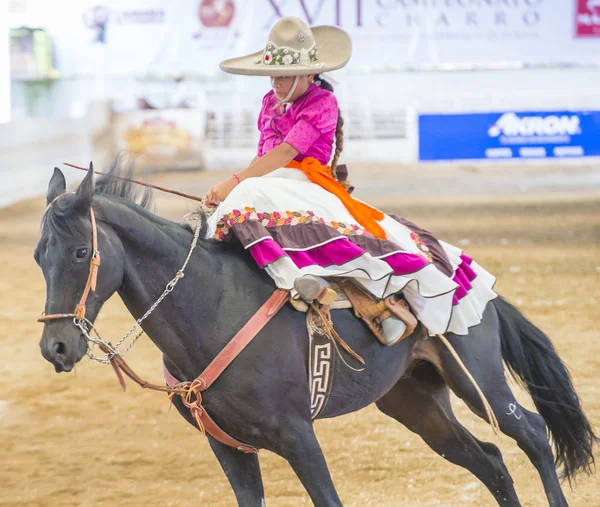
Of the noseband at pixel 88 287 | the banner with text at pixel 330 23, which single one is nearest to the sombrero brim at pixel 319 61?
the noseband at pixel 88 287

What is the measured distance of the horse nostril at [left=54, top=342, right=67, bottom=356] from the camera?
264 centimetres

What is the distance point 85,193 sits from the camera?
105 inches

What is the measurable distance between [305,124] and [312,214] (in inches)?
12.9

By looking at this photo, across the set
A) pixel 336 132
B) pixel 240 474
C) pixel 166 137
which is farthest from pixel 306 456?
pixel 166 137

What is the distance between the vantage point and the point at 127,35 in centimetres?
1683

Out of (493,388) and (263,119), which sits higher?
(263,119)

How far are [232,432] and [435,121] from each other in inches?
540

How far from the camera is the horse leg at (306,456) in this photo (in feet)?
9.83

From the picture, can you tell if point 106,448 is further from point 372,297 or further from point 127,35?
point 127,35

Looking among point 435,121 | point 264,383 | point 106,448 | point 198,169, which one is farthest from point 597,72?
point 264,383

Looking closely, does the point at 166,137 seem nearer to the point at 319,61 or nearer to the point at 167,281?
the point at 319,61

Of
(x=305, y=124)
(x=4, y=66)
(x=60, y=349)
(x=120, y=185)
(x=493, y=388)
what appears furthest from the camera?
(x=4, y=66)

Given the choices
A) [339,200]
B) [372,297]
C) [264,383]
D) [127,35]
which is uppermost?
[127,35]

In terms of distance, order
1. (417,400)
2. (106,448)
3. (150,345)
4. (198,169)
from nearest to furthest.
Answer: (417,400) < (106,448) < (150,345) < (198,169)
